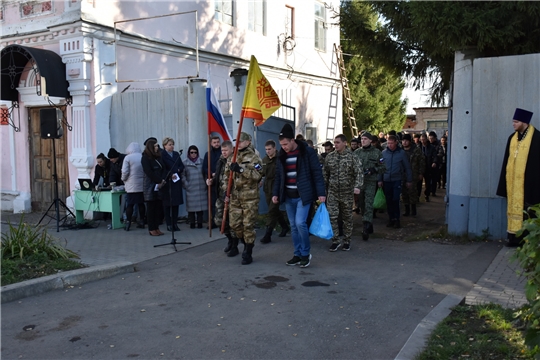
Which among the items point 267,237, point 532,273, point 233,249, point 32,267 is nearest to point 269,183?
point 267,237

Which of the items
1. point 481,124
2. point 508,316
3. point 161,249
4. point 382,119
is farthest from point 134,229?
point 382,119

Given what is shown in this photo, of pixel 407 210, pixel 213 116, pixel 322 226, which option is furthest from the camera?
pixel 407 210

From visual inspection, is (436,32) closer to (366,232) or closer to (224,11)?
(366,232)

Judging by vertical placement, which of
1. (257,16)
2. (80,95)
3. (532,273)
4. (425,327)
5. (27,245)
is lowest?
(425,327)

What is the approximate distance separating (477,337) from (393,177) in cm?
592

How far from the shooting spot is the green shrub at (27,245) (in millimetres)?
7082

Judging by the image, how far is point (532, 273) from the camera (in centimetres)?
373

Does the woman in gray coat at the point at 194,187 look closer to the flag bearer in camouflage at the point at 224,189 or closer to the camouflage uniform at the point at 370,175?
the flag bearer in camouflage at the point at 224,189

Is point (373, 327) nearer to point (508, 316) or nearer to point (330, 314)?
point (330, 314)

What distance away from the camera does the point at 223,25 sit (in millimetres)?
15492

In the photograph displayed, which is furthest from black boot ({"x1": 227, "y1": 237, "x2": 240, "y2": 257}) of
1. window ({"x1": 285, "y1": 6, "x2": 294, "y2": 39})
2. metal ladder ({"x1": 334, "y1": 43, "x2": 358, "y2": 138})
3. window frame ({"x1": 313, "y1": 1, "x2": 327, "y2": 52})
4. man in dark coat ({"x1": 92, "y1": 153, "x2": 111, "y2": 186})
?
metal ladder ({"x1": 334, "y1": 43, "x2": 358, "y2": 138})

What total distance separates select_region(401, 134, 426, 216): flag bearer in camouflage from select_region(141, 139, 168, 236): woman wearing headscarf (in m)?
5.21

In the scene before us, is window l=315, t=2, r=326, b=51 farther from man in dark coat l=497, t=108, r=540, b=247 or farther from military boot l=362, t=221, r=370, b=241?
man in dark coat l=497, t=108, r=540, b=247

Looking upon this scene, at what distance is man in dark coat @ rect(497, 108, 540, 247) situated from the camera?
762cm
